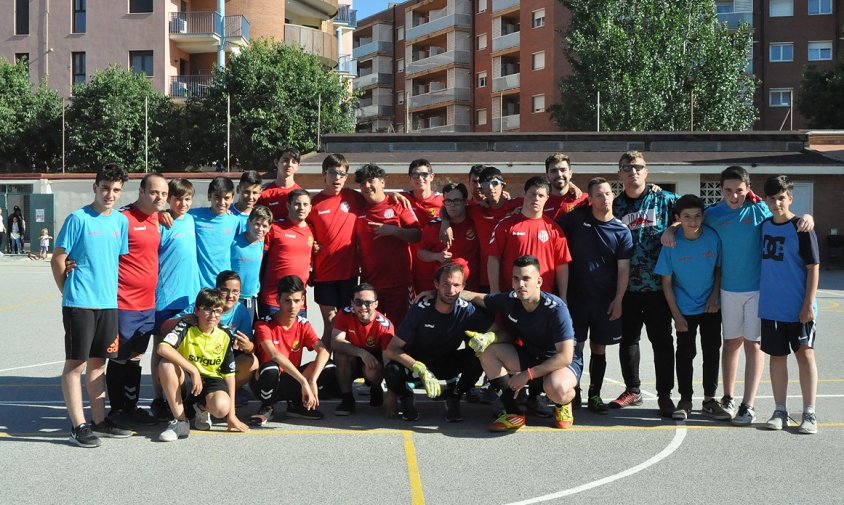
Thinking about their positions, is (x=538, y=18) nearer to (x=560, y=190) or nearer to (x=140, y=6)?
(x=140, y=6)

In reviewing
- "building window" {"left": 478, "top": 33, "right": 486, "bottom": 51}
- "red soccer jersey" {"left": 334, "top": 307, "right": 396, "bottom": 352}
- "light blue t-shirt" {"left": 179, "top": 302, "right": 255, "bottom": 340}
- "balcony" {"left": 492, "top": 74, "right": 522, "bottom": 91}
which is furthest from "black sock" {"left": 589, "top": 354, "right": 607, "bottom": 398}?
"building window" {"left": 478, "top": 33, "right": 486, "bottom": 51}

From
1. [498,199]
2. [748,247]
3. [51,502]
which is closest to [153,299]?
[51,502]

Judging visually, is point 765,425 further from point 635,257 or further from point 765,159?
point 765,159

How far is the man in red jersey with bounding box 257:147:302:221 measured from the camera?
8297mm

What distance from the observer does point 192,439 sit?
21.2 feet

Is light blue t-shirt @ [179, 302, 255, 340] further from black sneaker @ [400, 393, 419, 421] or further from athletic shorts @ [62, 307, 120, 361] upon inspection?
black sneaker @ [400, 393, 419, 421]

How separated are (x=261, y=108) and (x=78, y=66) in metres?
13.1

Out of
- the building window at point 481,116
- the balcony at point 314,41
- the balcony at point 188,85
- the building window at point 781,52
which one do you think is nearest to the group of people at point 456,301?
the balcony at point 188,85

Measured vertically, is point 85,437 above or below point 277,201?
below

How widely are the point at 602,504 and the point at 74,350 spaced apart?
393 centimetres

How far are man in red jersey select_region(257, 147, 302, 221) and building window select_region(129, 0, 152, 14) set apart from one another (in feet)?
126

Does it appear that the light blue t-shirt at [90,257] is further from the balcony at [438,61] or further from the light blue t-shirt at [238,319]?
the balcony at [438,61]

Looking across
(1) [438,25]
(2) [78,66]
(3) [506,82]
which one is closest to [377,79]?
(1) [438,25]

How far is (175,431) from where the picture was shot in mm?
6457
